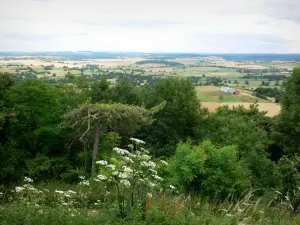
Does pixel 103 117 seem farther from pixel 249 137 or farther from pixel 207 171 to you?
pixel 249 137

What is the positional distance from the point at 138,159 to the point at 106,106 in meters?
9.41

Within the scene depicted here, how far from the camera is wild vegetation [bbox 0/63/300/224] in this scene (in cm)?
694

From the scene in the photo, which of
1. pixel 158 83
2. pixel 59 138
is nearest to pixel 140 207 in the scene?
pixel 59 138

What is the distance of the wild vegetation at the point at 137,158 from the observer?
6.94 metres

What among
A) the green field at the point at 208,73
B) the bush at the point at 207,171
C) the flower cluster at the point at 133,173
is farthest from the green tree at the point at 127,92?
the green field at the point at 208,73

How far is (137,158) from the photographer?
6766 millimetres

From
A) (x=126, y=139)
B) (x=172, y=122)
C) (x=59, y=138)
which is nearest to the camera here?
(x=59, y=138)

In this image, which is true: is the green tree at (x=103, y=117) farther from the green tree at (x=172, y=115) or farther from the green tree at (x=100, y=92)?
the green tree at (x=100, y=92)

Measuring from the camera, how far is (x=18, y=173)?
60.8ft

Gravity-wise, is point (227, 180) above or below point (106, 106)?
below

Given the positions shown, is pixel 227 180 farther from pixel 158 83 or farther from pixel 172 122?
pixel 158 83

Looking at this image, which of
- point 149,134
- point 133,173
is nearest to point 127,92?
point 149,134

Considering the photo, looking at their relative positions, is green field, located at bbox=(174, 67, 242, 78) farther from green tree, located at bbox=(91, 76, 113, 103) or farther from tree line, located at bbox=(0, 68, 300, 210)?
green tree, located at bbox=(91, 76, 113, 103)

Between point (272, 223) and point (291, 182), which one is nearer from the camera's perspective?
point (272, 223)
